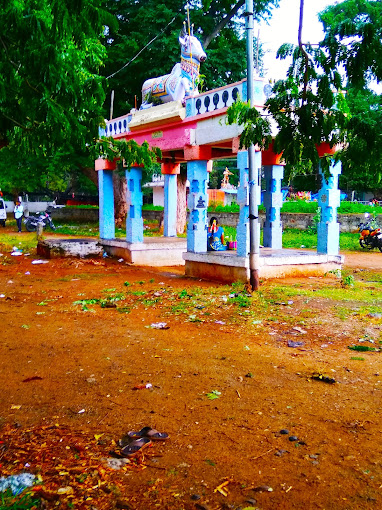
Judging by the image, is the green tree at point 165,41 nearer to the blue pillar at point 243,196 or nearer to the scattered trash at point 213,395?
the blue pillar at point 243,196

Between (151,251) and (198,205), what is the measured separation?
10.3ft

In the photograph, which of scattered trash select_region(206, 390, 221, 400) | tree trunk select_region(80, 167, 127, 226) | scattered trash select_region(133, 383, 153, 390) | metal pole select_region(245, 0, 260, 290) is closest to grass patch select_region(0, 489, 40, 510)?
scattered trash select_region(133, 383, 153, 390)

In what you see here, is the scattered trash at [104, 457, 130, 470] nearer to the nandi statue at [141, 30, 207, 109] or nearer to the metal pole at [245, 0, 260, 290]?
the metal pole at [245, 0, 260, 290]

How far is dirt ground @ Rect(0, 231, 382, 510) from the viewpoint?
2.79 m

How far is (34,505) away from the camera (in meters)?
2.56

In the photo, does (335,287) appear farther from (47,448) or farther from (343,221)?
(343,221)

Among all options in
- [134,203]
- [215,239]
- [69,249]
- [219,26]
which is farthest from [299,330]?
[219,26]

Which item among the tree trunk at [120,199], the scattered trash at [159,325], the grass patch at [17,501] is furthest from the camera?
the tree trunk at [120,199]

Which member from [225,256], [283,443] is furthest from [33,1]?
[225,256]

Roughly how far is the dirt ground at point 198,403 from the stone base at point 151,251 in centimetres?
522

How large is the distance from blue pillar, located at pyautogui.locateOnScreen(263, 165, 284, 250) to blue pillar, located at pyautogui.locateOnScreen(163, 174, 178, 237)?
3.73 m

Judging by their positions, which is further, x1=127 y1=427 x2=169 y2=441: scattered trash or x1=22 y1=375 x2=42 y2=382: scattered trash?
x1=22 y1=375 x2=42 y2=382: scattered trash

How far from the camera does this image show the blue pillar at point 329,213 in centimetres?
1014

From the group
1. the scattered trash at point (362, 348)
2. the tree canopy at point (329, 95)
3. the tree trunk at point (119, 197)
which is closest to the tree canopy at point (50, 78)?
the tree canopy at point (329, 95)
